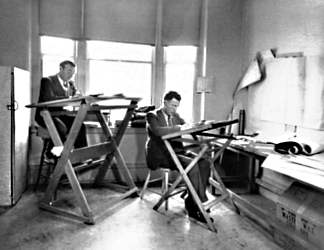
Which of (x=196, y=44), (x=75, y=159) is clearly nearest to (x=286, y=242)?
(x=75, y=159)

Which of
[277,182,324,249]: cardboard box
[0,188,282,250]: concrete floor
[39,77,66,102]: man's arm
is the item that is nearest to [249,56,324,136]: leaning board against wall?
[277,182,324,249]: cardboard box

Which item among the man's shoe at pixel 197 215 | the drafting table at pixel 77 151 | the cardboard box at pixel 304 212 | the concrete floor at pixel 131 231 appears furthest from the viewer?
the man's shoe at pixel 197 215

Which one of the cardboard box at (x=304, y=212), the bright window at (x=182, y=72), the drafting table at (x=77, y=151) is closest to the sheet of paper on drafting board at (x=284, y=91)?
the cardboard box at (x=304, y=212)

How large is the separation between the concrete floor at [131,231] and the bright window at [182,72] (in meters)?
1.69

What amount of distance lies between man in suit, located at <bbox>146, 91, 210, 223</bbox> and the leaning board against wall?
103 cm

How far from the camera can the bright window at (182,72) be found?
4734 mm

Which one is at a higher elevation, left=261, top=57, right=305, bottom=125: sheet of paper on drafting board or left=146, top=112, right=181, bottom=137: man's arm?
left=261, top=57, right=305, bottom=125: sheet of paper on drafting board

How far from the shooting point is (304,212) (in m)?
2.49

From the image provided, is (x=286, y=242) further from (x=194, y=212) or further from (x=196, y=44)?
(x=196, y=44)

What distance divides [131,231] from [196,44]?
9.28ft

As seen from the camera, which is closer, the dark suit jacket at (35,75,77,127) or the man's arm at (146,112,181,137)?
the man's arm at (146,112,181,137)

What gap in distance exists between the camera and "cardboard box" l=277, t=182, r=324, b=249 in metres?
2.35

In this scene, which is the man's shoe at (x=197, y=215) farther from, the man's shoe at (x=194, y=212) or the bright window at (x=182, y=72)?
the bright window at (x=182, y=72)

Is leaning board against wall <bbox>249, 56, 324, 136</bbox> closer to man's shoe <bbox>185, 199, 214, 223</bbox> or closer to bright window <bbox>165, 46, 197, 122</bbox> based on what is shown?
bright window <bbox>165, 46, 197, 122</bbox>
